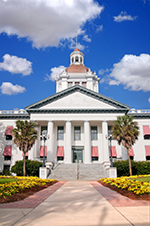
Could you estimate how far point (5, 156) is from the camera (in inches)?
1636

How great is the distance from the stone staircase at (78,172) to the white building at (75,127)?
9.54ft

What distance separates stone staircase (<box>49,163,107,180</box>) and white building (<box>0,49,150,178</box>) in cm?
291

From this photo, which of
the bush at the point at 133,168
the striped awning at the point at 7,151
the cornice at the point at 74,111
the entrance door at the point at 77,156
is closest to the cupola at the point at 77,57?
the cornice at the point at 74,111

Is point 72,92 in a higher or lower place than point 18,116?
higher

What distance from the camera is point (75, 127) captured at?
136 feet

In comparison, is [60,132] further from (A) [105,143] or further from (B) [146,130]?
(B) [146,130]

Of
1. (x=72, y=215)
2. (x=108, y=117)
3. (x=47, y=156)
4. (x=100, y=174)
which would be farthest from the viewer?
(x=108, y=117)

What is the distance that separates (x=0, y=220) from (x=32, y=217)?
96 cm

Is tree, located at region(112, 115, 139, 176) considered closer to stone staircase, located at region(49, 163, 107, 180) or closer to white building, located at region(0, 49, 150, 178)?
stone staircase, located at region(49, 163, 107, 180)

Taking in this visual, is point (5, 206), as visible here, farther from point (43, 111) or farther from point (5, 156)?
point (5, 156)

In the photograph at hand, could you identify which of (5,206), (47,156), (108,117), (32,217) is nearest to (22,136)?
(47,156)

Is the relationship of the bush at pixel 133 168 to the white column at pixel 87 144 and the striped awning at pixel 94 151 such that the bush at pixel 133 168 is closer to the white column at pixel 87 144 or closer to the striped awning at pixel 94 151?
the white column at pixel 87 144

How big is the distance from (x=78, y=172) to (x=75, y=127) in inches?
499

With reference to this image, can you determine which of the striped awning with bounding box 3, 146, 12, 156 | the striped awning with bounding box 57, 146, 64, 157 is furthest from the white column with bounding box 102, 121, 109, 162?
the striped awning with bounding box 3, 146, 12, 156
